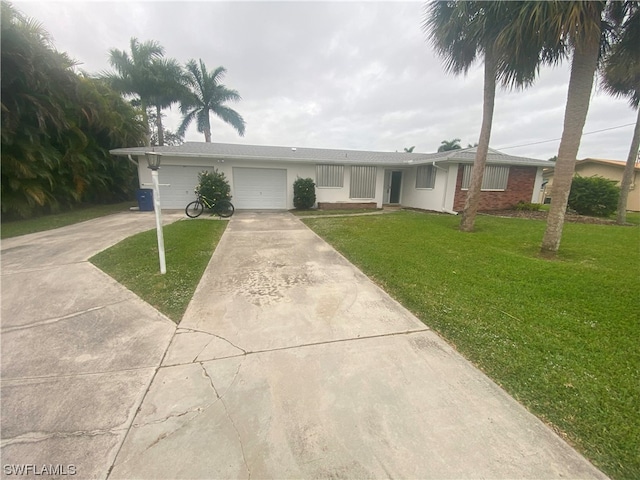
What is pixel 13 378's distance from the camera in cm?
208

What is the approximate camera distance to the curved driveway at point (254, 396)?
1.48m

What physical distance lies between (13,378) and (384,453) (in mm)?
2910

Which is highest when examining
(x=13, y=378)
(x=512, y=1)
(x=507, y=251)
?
(x=512, y=1)

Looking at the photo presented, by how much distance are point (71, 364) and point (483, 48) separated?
384 inches

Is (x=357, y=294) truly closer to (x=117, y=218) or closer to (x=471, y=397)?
(x=471, y=397)

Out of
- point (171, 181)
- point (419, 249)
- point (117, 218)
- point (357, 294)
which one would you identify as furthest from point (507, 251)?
point (171, 181)

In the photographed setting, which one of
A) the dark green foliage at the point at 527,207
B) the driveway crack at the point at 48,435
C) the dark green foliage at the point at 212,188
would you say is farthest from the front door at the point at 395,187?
the driveway crack at the point at 48,435

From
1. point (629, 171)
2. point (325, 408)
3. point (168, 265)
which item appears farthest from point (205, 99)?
point (629, 171)

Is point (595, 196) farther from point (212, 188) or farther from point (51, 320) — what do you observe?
point (51, 320)

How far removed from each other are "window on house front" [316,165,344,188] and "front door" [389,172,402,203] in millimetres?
3461

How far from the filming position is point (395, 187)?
15094mm

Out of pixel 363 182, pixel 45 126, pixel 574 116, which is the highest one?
pixel 45 126

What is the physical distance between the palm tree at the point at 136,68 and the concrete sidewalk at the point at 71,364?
57.8 feet

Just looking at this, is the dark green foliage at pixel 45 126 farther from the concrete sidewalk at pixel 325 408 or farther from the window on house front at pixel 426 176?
the window on house front at pixel 426 176
